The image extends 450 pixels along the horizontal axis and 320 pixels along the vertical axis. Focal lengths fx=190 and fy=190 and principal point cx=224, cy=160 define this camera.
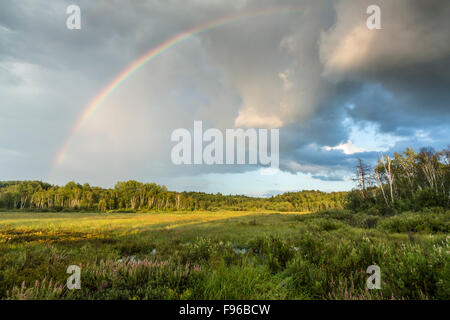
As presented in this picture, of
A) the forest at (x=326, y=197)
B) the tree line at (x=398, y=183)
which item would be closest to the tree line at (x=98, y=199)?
the forest at (x=326, y=197)

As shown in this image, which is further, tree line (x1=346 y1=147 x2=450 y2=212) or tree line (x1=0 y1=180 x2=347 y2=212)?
tree line (x1=0 y1=180 x2=347 y2=212)

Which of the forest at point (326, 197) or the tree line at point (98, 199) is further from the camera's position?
the tree line at point (98, 199)

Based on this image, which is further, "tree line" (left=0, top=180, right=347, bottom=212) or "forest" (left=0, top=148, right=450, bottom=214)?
"tree line" (left=0, top=180, right=347, bottom=212)

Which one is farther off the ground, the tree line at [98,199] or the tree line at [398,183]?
the tree line at [398,183]

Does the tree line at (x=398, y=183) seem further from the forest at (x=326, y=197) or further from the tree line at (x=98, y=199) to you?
the tree line at (x=98, y=199)

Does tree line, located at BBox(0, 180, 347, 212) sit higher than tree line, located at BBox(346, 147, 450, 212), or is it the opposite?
tree line, located at BBox(346, 147, 450, 212)

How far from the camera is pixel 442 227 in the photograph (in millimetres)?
12891

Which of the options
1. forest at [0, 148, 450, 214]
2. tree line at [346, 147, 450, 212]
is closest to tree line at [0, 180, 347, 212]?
forest at [0, 148, 450, 214]

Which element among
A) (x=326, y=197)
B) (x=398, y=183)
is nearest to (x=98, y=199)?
(x=398, y=183)

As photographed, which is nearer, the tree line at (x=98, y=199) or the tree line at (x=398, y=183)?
the tree line at (x=398, y=183)

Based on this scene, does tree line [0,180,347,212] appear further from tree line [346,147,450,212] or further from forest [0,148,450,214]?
tree line [346,147,450,212]
